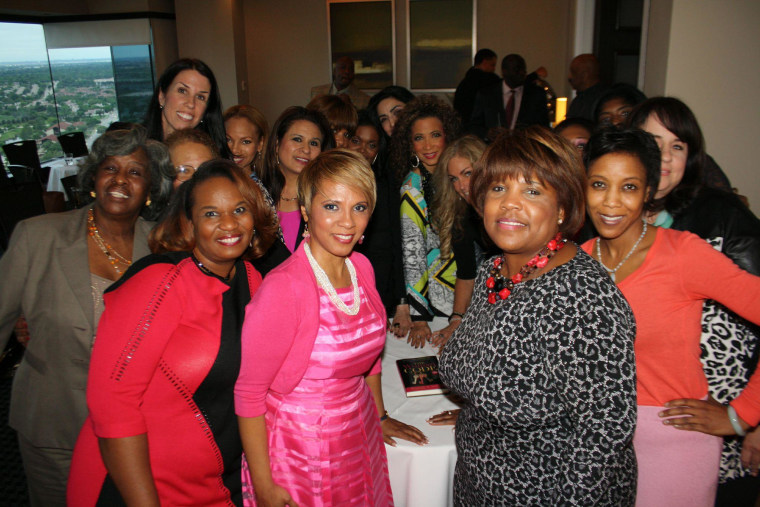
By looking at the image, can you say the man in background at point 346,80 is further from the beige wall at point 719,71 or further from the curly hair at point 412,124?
the beige wall at point 719,71

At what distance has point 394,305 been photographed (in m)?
2.88

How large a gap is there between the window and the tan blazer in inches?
303

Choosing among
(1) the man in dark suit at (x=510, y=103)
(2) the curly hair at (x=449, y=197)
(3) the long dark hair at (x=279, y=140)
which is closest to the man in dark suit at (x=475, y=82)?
(1) the man in dark suit at (x=510, y=103)

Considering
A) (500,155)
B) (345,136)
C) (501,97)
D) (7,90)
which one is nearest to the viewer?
(500,155)

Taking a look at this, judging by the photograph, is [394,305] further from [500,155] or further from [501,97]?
[501,97]

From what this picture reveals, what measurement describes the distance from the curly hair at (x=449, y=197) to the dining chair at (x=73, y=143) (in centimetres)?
730

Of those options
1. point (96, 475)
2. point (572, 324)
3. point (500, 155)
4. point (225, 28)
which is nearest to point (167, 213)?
point (96, 475)

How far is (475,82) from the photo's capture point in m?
6.80

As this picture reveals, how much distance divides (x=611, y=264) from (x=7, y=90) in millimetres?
9316

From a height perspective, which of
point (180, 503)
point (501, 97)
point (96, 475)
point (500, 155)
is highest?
point (501, 97)

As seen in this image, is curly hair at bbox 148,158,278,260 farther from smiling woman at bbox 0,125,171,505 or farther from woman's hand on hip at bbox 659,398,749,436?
woman's hand on hip at bbox 659,398,749,436

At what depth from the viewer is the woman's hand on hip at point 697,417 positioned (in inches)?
Result: 61.4

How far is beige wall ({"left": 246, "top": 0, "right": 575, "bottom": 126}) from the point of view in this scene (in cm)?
842

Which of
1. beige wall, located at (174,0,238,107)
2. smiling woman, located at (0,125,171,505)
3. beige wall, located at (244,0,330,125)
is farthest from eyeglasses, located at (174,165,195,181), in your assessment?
beige wall, located at (244,0,330,125)
